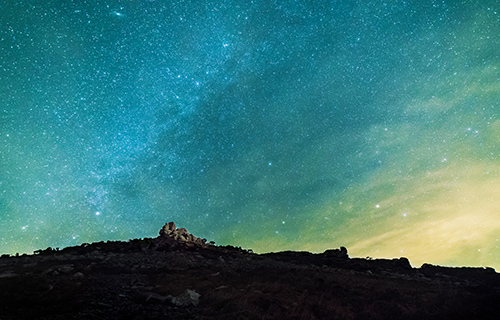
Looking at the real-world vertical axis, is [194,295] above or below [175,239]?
below

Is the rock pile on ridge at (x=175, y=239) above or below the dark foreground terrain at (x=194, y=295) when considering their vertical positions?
above

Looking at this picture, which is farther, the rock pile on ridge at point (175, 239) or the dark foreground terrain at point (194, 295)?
the rock pile on ridge at point (175, 239)

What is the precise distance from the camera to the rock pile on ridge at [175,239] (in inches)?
793

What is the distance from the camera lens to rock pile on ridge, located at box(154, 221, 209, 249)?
66.1ft

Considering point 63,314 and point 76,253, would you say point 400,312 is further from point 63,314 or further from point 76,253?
point 76,253

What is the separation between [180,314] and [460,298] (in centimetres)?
1425

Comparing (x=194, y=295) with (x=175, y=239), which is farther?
(x=175, y=239)

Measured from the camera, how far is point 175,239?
21109 mm

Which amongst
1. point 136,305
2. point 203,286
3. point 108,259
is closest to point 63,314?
point 136,305

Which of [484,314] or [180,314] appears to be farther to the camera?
[484,314]

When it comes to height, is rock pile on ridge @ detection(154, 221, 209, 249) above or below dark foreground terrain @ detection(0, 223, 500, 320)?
above

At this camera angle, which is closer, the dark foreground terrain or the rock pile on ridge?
the dark foreground terrain

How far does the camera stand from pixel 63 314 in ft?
23.5

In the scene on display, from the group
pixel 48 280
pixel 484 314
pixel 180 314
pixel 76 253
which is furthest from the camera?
pixel 76 253
